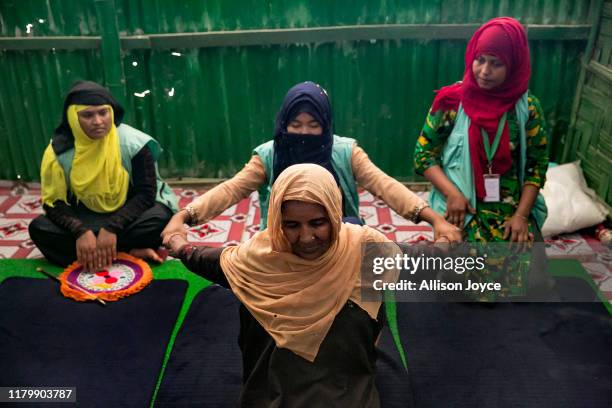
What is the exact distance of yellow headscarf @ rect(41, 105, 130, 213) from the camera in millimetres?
3191

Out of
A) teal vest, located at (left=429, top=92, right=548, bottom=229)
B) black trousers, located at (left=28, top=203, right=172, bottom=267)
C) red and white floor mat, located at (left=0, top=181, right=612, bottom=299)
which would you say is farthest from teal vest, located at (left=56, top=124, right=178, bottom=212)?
teal vest, located at (left=429, top=92, right=548, bottom=229)

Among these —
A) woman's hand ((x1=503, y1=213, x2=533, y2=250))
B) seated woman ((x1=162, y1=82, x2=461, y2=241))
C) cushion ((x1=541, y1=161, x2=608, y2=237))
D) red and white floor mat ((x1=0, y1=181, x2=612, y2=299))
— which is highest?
seated woman ((x1=162, y1=82, x2=461, y2=241))

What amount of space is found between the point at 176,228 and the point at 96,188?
4.24 feet

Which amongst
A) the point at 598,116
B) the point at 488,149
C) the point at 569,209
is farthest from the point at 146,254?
the point at 598,116

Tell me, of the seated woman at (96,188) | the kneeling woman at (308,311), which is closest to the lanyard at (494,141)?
the kneeling woman at (308,311)

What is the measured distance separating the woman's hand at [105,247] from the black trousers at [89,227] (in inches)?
4.2

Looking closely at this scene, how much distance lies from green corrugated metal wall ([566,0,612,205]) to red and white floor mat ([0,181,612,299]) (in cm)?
49

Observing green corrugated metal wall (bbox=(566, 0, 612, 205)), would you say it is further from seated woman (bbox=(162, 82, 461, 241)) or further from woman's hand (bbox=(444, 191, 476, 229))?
seated woman (bbox=(162, 82, 461, 241))

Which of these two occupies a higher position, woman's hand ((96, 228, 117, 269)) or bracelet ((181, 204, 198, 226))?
bracelet ((181, 204, 198, 226))

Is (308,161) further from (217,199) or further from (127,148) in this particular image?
(127,148)

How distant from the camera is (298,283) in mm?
1846

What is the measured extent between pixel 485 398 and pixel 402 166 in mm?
A: 2469

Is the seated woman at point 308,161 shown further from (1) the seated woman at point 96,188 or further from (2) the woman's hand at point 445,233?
(1) the seated woman at point 96,188

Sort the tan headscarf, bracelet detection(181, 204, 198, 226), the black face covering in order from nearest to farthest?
1. the tan headscarf
2. bracelet detection(181, 204, 198, 226)
3. the black face covering
